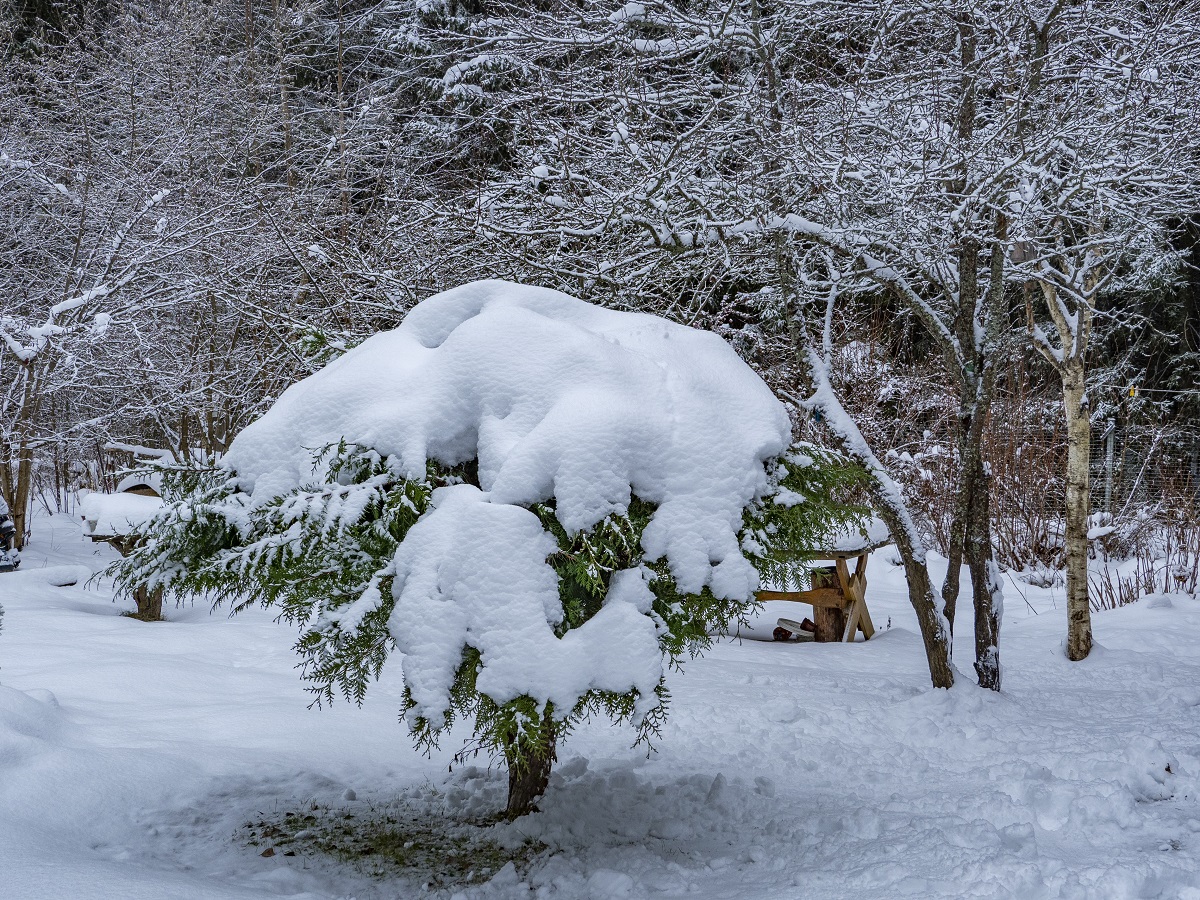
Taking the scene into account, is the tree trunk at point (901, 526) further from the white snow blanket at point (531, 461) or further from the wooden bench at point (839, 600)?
the wooden bench at point (839, 600)

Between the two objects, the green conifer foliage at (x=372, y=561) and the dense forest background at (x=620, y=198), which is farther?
the dense forest background at (x=620, y=198)

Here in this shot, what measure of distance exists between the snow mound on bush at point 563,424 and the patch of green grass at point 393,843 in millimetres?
1195

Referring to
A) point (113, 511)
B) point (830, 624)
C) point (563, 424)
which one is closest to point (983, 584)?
point (830, 624)

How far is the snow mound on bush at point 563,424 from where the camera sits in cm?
266

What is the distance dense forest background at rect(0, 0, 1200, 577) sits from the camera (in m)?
4.80

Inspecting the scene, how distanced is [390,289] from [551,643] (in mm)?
4064

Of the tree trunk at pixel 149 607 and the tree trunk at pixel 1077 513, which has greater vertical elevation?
the tree trunk at pixel 1077 513

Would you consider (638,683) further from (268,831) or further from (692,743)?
(692,743)

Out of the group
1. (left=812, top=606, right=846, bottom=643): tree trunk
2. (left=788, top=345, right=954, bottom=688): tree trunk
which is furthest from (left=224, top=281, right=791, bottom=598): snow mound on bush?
(left=812, top=606, right=846, bottom=643): tree trunk

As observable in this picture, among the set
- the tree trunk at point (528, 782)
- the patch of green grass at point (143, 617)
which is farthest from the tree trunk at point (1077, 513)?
the patch of green grass at point (143, 617)

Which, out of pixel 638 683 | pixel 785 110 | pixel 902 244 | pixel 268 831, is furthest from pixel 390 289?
pixel 638 683

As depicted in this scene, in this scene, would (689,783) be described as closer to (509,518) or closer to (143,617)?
(509,518)

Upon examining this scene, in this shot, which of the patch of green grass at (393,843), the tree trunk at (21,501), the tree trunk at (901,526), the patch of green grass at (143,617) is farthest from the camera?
the tree trunk at (21,501)

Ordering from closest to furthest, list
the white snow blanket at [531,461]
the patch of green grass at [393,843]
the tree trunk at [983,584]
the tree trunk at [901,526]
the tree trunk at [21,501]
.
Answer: the white snow blanket at [531,461]
the patch of green grass at [393,843]
the tree trunk at [901,526]
the tree trunk at [983,584]
the tree trunk at [21,501]
